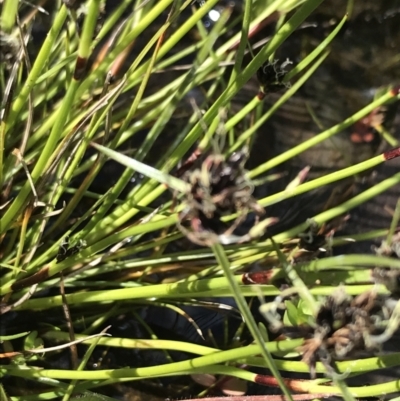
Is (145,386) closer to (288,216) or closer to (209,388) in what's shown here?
(209,388)

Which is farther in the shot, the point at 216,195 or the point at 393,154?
the point at 393,154

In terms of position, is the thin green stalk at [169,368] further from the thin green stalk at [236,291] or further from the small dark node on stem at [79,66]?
the small dark node on stem at [79,66]

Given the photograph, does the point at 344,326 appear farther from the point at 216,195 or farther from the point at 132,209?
the point at 132,209

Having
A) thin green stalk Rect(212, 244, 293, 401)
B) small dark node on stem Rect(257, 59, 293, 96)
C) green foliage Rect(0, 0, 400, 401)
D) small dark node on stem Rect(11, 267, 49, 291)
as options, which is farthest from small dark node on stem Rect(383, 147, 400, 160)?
small dark node on stem Rect(11, 267, 49, 291)

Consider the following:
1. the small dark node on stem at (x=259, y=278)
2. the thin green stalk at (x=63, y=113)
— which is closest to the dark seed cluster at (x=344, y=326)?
the small dark node on stem at (x=259, y=278)

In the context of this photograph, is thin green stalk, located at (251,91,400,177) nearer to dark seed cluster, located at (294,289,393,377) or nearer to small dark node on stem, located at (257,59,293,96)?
small dark node on stem, located at (257,59,293,96)

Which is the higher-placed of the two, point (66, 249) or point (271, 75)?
point (271, 75)

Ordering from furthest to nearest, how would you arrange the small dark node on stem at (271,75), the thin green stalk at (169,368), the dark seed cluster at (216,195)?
the small dark node on stem at (271,75) < the thin green stalk at (169,368) < the dark seed cluster at (216,195)

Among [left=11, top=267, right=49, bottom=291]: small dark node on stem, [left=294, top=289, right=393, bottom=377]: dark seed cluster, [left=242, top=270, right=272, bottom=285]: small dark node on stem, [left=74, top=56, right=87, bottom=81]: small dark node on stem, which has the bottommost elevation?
[left=11, top=267, right=49, bottom=291]: small dark node on stem

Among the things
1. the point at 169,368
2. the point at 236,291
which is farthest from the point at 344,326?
the point at 169,368

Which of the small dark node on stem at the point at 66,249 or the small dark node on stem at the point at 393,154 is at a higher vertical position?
the small dark node on stem at the point at 393,154

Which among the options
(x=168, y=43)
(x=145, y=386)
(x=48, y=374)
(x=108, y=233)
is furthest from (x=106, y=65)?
(x=145, y=386)
